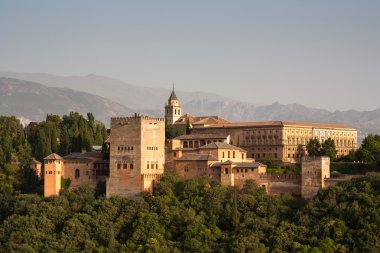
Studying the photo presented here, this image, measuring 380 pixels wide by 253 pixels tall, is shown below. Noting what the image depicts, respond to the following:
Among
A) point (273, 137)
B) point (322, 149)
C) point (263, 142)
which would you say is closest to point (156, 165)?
Result: point (322, 149)

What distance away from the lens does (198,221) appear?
51406mm

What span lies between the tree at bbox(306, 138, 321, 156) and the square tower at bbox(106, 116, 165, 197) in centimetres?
1370

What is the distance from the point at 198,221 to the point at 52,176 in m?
13.1

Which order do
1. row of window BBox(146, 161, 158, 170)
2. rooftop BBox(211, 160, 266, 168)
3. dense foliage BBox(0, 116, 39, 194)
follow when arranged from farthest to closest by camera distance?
1. dense foliage BBox(0, 116, 39, 194)
2. row of window BBox(146, 161, 158, 170)
3. rooftop BBox(211, 160, 266, 168)

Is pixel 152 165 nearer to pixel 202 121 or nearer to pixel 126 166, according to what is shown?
pixel 126 166

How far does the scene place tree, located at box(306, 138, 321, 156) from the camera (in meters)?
64.1

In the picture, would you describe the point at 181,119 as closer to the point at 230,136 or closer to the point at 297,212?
the point at 230,136

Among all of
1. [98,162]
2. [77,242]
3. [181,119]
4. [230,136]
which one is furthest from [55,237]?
[181,119]

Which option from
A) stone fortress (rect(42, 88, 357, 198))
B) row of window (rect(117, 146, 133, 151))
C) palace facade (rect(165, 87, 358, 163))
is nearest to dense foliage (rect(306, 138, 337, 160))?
palace facade (rect(165, 87, 358, 163))

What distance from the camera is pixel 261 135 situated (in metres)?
69.7

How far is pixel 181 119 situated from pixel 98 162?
25.7 meters

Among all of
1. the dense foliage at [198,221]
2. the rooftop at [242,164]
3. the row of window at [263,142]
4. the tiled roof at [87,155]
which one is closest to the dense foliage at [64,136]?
A: the tiled roof at [87,155]

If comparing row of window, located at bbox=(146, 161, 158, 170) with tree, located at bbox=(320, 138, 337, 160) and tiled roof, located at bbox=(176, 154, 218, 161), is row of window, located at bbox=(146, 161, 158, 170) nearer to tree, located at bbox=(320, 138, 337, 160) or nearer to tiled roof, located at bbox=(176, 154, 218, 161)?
tiled roof, located at bbox=(176, 154, 218, 161)

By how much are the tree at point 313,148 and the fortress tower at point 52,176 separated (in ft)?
67.2
